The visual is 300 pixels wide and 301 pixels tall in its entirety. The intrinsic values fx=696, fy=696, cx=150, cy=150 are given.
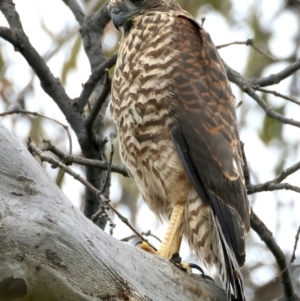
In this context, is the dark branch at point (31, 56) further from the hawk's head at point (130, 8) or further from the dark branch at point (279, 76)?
the dark branch at point (279, 76)

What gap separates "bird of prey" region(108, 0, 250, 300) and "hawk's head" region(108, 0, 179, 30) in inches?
8.8

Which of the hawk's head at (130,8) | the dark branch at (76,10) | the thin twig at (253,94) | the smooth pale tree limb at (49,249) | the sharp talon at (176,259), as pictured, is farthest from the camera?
the dark branch at (76,10)

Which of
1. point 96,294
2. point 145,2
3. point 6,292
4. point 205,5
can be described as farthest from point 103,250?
point 205,5

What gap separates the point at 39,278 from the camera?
2016 millimetres

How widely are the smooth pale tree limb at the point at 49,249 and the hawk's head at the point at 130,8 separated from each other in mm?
1651

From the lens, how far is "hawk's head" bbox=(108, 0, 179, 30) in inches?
145

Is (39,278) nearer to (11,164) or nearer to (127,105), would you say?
(11,164)

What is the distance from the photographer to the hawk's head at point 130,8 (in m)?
3.69

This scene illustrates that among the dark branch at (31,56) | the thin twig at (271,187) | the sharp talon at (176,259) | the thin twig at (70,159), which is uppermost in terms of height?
the dark branch at (31,56)

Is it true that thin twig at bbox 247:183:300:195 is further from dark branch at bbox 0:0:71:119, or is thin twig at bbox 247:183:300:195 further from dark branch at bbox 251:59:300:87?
dark branch at bbox 0:0:71:119

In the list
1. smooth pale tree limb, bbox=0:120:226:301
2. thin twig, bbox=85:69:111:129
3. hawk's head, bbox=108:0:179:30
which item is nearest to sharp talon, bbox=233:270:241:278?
smooth pale tree limb, bbox=0:120:226:301

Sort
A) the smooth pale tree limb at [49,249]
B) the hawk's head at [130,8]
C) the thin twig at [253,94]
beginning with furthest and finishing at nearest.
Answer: the hawk's head at [130,8], the thin twig at [253,94], the smooth pale tree limb at [49,249]

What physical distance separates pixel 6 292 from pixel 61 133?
3729 mm

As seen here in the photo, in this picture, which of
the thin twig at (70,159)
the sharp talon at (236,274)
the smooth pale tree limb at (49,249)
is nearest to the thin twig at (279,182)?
the sharp talon at (236,274)
